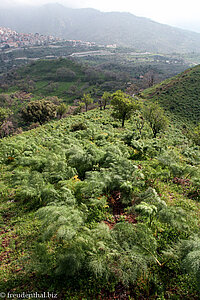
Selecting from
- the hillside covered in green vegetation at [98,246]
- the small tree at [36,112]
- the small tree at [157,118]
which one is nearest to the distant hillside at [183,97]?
the small tree at [157,118]

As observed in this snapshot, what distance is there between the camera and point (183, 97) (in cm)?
5025

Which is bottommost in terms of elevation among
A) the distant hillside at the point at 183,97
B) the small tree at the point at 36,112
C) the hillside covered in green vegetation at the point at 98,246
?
the small tree at the point at 36,112

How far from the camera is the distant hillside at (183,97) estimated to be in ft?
146

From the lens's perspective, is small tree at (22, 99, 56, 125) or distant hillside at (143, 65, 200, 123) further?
distant hillside at (143, 65, 200, 123)

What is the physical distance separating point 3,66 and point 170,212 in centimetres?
23367

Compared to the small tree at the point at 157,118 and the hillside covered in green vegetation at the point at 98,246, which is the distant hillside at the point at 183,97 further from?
the hillside covered in green vegetation at the point at 98,246

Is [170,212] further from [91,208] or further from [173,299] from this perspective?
[91,208]

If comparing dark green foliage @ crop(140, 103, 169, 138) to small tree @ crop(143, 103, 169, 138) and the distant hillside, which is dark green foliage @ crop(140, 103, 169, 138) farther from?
the distant hillside

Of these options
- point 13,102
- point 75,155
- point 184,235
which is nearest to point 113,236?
point 184,235

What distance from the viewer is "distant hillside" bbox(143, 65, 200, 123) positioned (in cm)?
4457

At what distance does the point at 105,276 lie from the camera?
4.84m

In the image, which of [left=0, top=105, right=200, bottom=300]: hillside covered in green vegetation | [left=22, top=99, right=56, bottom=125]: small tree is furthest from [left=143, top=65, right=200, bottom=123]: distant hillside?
[left=0, top=105, right=200, bottom=300]: hillside covered in green vegetation

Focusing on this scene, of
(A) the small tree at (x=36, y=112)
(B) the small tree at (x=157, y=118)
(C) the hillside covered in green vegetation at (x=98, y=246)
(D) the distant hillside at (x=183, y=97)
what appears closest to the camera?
(C) the hillside covered in green vegetation at (x=98, y=246)

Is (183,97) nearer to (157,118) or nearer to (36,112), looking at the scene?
(157,118)
